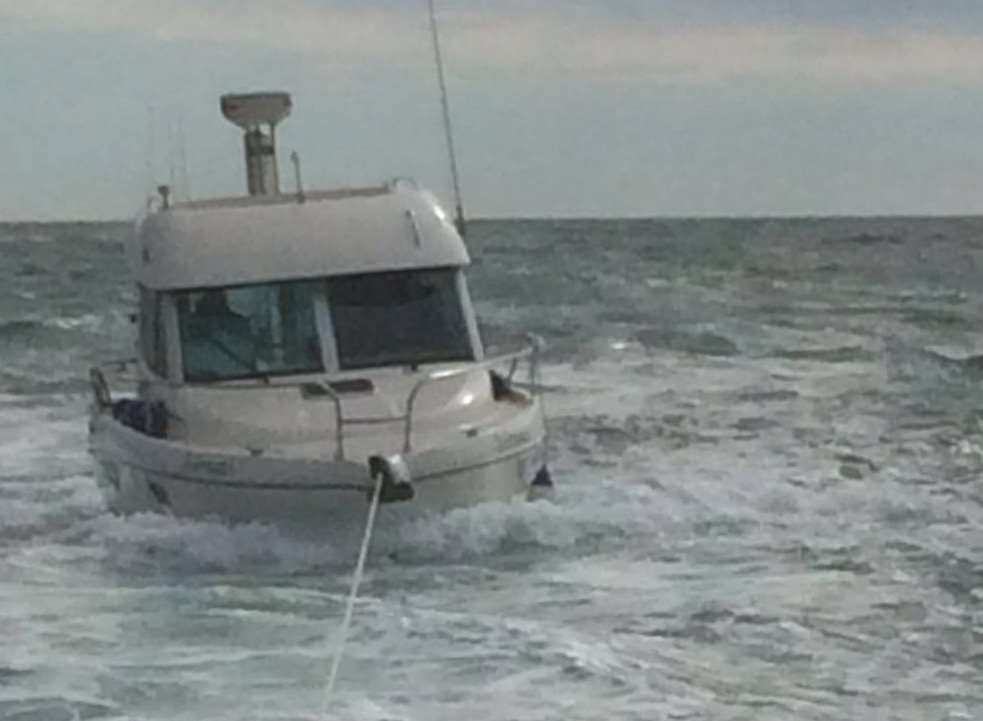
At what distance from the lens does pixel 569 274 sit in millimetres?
61375

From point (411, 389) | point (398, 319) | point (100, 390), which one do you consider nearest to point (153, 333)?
point (100, 390)

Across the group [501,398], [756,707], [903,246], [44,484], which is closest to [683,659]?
[756,707]

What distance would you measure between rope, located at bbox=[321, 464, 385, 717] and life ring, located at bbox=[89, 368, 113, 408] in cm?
305

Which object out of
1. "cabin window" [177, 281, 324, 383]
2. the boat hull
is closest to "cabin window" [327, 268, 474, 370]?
"cabin window" [177, 281, 324, 383]

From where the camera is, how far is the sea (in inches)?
461

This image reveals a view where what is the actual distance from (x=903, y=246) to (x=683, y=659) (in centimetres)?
7612

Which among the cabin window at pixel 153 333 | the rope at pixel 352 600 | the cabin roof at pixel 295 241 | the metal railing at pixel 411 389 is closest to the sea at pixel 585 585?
the rope at pixel 352 600

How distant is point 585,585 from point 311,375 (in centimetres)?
257

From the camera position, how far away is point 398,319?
1612cm

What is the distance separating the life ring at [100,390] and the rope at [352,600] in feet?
10.0

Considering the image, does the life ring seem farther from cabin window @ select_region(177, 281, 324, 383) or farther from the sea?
cabin window @ select_region(177, 281, 324, 383)

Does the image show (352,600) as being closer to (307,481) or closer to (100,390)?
(307,481)

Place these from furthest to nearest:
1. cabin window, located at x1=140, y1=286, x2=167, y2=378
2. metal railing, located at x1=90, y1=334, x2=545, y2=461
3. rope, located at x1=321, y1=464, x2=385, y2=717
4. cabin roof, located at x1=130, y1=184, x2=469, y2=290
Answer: cabin window, located at x1=140, y1=286, x2=167, y2=378
cabin roof, located at x1=130, y1=184, x2=469, y2=290
metal railing, located at x1=90, y1=334, x2=545, y2=461
rope, located at x1=321, y1=464, x2=385, y2=717

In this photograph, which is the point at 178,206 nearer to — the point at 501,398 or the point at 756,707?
the point at 501,398
